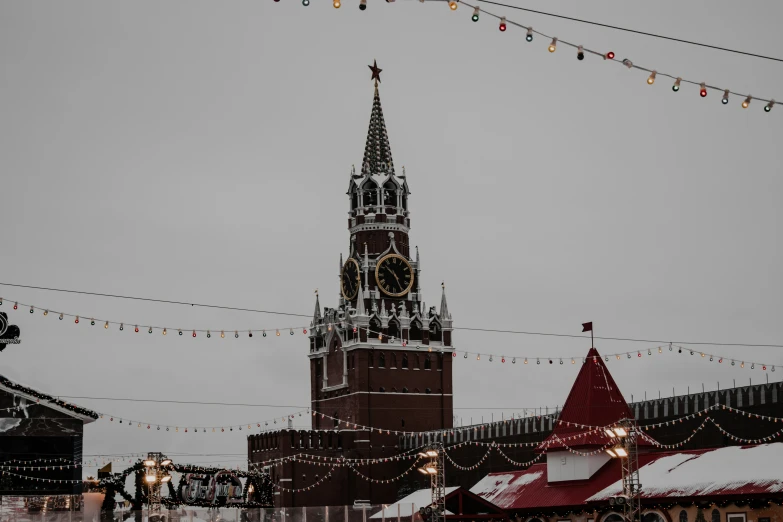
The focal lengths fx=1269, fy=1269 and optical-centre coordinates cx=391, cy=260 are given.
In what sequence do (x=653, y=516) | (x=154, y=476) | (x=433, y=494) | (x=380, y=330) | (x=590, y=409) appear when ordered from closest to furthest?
(x=433, y=494)
(x=154, y=476)
(x=653, y=516)
(x=590, y=409)
(x=380, y=330)

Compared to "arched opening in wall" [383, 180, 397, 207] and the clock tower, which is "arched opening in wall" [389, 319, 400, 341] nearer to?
the clock tower

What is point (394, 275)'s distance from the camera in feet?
326

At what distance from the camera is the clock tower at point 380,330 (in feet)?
314

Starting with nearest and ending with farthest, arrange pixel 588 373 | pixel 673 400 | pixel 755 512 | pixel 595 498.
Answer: pixel 755 512 < pixel 595 498 < pixel 588 373 < pixel 673 400

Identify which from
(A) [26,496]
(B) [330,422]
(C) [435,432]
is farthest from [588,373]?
(B) [330,422]

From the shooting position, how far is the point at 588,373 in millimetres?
61625

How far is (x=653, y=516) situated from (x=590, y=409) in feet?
31.4

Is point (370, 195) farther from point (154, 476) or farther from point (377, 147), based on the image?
point (154, 476)

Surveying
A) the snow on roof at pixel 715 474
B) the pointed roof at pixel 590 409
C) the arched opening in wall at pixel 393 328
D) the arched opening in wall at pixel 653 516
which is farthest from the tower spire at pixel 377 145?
the arched opening in wall at pixel 653 516

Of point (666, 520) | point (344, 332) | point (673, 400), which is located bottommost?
point (666, 520)

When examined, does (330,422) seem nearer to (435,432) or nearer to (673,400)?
(435,432)

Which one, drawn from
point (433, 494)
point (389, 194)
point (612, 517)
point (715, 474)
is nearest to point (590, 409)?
point (612, 517)

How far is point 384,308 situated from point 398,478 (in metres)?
13.3

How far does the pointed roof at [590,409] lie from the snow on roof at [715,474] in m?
3.89
